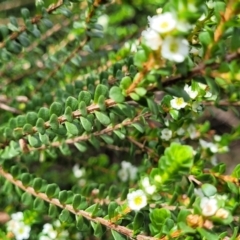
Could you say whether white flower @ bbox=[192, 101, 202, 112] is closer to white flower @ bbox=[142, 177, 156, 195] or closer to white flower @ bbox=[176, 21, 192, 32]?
white flower @ bbox=[142, 177, 156, 195]

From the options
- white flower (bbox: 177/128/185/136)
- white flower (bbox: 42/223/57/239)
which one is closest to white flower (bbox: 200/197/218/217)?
white flower (bbox: 177/128/185/136)

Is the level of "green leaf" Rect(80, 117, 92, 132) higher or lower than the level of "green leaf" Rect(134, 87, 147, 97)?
lower

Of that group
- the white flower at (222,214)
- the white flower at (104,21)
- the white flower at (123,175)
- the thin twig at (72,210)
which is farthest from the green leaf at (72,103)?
the white flower at (104,21)

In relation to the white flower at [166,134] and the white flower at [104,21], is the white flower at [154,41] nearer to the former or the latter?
the white flower at [166,134]

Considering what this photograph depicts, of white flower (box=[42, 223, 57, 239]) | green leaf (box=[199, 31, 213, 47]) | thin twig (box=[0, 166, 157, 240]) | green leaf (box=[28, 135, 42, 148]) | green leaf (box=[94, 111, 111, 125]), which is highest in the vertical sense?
green leaf (box=[199, 31, 213, 47])

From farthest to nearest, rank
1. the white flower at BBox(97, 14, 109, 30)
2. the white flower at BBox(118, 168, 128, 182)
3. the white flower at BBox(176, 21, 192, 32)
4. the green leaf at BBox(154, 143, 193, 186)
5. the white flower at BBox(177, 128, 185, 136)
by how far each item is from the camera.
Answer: the white flower at BBox(97, 14, 109, 30)
the white flower at BBox(118, 168, 128, 182)
the white flower at BBox(177, 128, 185, 136)
the green leaf at BBox(154, 143, 193, 186)
the white flower at BBox(176, 21, 192, 32)

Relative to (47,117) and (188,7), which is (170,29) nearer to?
(188,7)

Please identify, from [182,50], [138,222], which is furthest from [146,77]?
A: [138,222]
